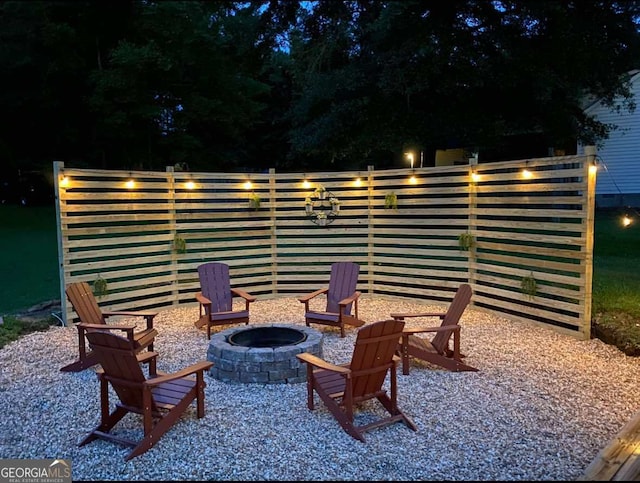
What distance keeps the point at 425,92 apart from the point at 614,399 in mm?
8436

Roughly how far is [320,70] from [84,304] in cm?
857

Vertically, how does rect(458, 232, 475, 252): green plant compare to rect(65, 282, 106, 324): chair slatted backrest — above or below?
above

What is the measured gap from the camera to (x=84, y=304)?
572 cm

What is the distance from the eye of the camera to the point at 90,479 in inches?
124

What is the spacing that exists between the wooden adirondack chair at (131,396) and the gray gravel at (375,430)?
0.32 ft

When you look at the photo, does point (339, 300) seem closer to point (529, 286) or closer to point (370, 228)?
point (370, 228)

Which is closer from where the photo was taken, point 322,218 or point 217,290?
point 217,290

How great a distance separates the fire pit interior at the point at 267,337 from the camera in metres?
5.44

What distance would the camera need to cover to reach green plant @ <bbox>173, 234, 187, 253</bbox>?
27.1 feet

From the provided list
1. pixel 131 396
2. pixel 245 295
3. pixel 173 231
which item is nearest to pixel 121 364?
pixel 131 396

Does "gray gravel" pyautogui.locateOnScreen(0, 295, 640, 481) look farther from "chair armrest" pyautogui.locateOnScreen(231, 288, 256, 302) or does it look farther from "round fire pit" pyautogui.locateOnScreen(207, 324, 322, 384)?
"chair armrest" pyautogui.locateOnScreen(231, 288, 256, 302)

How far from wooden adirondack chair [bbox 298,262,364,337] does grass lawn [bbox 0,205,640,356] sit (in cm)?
311

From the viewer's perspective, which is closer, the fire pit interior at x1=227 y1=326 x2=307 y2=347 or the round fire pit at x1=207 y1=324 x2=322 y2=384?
the round fire pit at x1=207 y1=324 x2=322 y2=384

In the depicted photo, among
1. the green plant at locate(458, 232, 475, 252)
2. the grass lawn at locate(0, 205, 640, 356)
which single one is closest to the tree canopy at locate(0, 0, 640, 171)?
the grass lawn at locate(0, 205, 640, 356)
